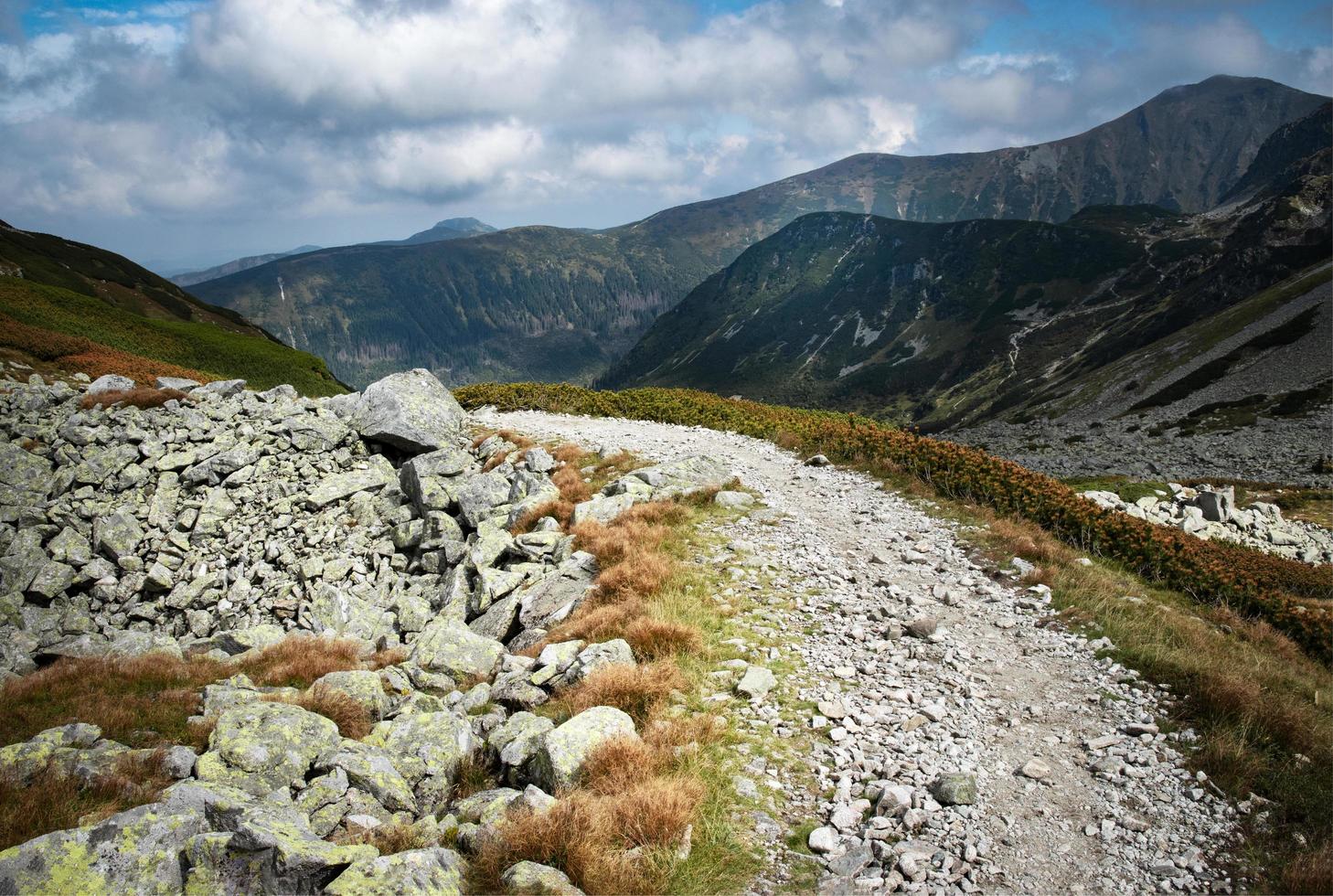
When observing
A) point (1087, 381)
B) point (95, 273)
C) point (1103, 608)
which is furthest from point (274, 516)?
point (1087, 381)

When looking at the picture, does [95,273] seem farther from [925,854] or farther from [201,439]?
[925,854]

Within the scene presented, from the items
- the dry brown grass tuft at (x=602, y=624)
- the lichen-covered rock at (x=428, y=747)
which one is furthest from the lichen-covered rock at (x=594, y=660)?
the lichen-covered rock at (x=428, y=747)

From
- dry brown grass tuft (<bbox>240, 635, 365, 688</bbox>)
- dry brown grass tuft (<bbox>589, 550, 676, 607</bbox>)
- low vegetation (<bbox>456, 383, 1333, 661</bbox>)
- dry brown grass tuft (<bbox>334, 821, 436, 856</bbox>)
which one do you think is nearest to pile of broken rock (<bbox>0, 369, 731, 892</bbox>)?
dry brown grass tuft (<bbox>334, 821, 436, 856</bbox>)

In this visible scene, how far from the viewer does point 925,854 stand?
18.1 feet

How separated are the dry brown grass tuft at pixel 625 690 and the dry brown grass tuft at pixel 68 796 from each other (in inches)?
170

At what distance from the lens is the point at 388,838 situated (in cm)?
559

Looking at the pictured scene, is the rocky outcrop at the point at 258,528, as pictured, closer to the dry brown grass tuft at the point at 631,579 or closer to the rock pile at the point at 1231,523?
the dry brown grass tuft at the point at 631,579

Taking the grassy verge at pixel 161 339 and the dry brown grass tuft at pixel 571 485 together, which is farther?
the grassy verge at pixel 161 339

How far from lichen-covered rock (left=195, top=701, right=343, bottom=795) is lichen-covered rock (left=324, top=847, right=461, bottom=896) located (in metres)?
2.38

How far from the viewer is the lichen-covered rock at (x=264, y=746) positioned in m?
6.37

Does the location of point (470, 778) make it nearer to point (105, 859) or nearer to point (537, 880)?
point (537, 880)

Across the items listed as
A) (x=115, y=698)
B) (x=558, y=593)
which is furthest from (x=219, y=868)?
(x=558, y=593)

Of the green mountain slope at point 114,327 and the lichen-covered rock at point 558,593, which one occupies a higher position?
the green mountain slope at point 114,327

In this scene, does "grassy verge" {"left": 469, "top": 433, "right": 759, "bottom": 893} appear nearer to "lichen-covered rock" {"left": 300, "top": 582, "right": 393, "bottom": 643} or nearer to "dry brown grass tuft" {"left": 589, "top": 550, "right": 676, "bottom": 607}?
"dry brown grass tuft" {"left": 589, "top": 550, "right": 676, "bottom": 607}
